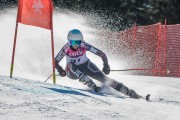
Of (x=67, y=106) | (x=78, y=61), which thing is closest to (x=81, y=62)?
(x=78, y=61)

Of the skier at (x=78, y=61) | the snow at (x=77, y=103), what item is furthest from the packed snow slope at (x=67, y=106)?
the skier at (x=78, y=61)

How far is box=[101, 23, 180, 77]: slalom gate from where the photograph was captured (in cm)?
1647

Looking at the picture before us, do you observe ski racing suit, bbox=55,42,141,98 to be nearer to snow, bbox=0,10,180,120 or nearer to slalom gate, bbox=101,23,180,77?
snow, bbox=0,10,180,120

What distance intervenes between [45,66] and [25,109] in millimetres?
9035

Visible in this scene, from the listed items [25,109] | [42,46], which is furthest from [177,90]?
[42,46]

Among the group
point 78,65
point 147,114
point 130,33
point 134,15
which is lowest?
point 147,114

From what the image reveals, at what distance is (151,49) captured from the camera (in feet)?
57.3

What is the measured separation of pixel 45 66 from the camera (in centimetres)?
1503

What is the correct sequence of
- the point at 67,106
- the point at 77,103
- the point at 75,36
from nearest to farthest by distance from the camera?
the point at 67,106 < the point at 77,103 < the point at 75,36

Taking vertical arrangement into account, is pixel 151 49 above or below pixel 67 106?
above

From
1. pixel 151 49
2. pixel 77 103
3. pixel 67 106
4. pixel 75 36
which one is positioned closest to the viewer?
pixel 67 106

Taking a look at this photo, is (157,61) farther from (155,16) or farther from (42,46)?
(155,16)

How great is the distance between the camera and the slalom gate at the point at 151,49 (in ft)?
54.0

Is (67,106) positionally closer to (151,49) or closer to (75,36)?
(75,36)
